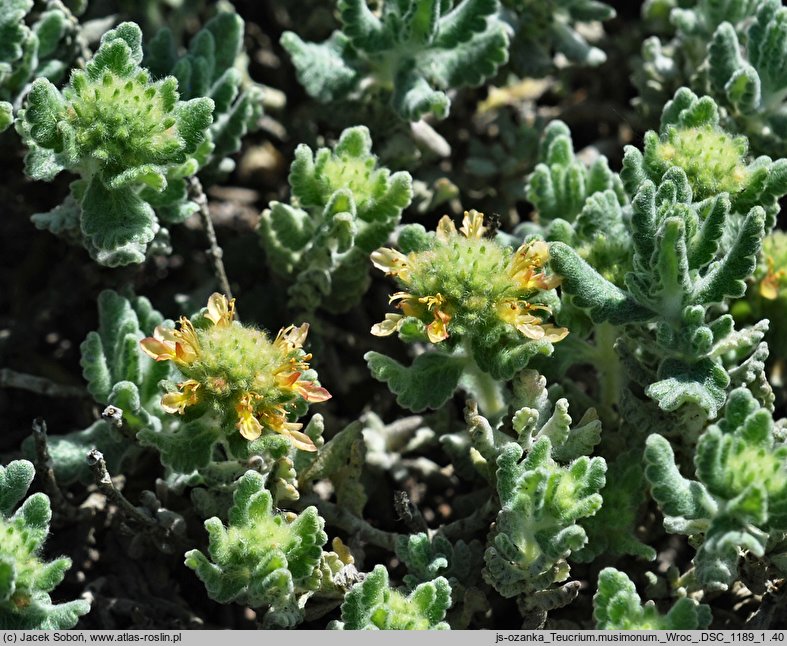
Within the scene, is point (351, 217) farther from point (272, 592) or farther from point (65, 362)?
point (65, 362)

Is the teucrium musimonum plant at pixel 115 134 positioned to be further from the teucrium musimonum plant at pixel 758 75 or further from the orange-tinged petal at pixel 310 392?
the teucrium musimonum plant at pixel 758 75

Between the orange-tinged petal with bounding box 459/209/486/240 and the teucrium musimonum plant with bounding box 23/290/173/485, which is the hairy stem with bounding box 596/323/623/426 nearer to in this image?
the orange-tinged petal with bounding box 459/209/486/240

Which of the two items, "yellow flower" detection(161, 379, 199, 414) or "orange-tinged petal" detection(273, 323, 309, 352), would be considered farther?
"orange-tinged petal" detection(273, 323, 309, 352)

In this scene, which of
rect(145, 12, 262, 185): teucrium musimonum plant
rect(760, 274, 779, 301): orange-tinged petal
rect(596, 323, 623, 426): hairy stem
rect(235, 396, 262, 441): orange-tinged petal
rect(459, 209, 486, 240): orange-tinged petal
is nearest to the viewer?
rect(235, 396, 262, 441): orange-tinged petal

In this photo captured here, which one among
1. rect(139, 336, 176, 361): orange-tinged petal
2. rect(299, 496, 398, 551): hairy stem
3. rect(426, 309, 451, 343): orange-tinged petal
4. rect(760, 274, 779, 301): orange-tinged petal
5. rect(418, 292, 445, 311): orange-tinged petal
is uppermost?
rect(418, 292, 445, 311): orange-tinged petal

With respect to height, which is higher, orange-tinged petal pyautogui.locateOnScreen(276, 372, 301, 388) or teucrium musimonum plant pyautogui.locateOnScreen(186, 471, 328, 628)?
orange-tinged petal pyautogui.locateOnScreen(276, 372, 301, 388)

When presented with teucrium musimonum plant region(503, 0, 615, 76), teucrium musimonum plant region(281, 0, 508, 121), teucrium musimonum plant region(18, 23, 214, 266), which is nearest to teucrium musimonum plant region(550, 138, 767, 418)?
teucrium musimonum plant region(281, 0, 508, 121)

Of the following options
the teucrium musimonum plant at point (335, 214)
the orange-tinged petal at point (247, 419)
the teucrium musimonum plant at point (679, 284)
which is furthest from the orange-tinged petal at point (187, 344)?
the teucrium musimonum plant at point (679, 284)

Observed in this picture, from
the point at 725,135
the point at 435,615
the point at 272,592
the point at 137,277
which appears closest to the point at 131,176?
the point at 137,277
